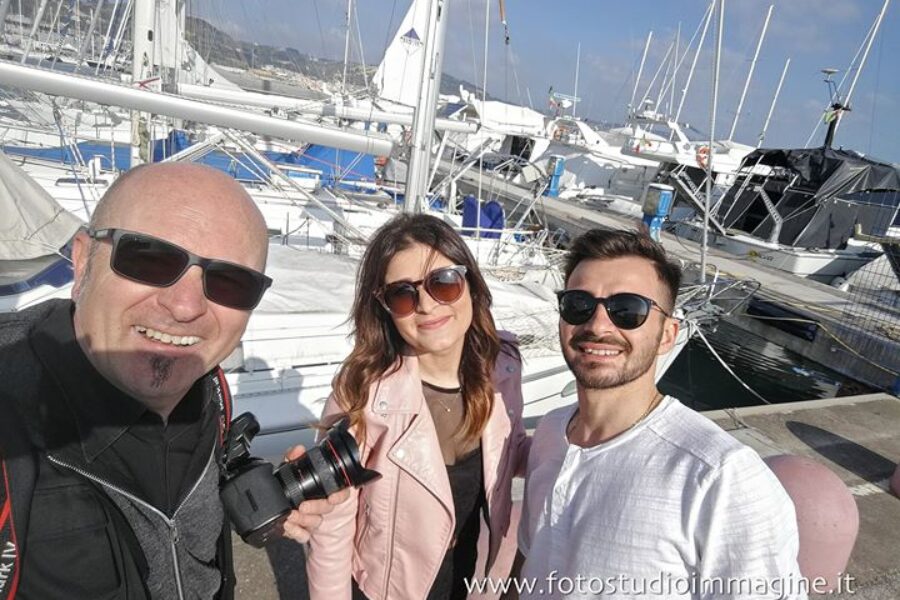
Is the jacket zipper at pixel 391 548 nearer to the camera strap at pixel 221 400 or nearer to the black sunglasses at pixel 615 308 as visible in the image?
the camera strap at pixel 221 400

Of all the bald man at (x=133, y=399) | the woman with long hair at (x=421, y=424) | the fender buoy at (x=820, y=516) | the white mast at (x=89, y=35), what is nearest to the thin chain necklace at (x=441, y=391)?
the woman with long hair at (x=421, y=424)

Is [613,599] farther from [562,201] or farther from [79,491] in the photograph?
[562,201]

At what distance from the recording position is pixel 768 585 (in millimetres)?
1075

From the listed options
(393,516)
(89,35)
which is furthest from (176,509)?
(89,35)

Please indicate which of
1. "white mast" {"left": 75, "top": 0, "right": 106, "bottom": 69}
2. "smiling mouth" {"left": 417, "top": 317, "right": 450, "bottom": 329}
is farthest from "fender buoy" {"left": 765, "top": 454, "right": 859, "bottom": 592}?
"white mast" {"left": 75, "top": 0, "right": 106, "bottom": 69}

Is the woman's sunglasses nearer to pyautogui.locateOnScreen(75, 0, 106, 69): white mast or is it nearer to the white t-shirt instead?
the white t-shirt

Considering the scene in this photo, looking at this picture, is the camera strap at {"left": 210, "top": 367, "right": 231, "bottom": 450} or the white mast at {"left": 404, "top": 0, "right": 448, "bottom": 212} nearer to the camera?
the camera strap at {"left": 210, "top": 367, "right": 231, "bottom": 450}

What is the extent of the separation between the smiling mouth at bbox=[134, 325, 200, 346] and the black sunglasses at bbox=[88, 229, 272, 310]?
0.11 meters

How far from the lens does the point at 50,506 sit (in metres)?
0.95

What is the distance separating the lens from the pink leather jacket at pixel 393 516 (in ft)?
5.49

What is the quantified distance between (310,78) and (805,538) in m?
8.69

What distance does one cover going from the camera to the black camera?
1.29 metres

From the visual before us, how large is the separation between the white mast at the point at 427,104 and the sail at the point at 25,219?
9.50ft

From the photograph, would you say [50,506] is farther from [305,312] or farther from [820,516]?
[305,312]
